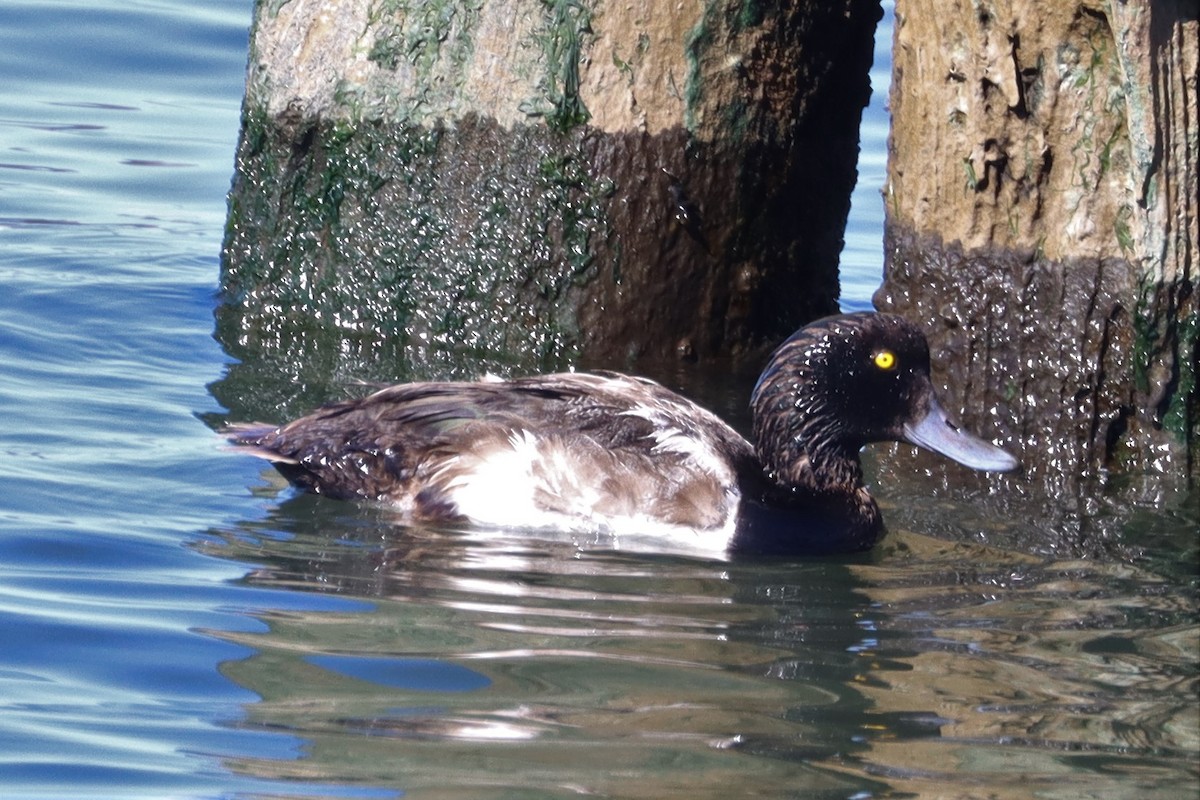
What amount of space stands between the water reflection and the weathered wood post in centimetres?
187

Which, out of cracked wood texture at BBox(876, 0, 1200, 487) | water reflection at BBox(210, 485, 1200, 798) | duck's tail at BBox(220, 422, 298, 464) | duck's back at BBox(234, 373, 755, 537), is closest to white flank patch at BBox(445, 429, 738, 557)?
duck's back at BBox(234, 373, 755, 537)

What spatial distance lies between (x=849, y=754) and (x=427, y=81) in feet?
13.3

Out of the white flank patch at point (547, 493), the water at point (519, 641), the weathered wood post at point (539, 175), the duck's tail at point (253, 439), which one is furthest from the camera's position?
the weathered wood post at point (539, 175)

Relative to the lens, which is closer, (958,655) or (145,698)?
(145,698)

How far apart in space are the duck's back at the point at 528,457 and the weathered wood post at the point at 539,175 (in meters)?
1.37

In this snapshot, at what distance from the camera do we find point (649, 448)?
6133 mm

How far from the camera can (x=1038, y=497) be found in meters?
6.52

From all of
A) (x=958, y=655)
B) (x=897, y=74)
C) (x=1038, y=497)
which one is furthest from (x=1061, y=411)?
(x=958, y=655)

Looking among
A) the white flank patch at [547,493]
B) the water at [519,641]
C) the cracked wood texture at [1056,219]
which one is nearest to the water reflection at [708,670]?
the water at [519,641]

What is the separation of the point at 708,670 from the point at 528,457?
1.47 m

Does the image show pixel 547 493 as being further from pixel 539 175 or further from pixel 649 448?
pixel 539 175

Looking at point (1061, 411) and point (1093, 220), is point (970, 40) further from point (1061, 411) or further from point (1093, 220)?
point (1061, 411)

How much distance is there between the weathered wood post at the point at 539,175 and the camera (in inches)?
292

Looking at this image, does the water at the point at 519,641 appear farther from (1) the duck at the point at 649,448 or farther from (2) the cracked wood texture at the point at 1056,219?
(2) the cracked wood texture at the point at 1056,219
